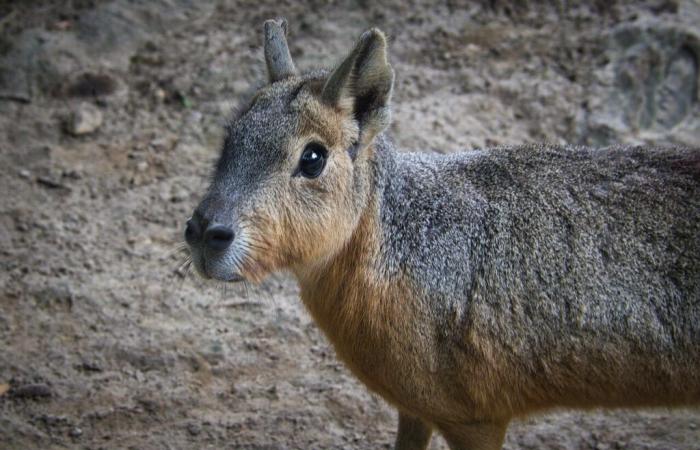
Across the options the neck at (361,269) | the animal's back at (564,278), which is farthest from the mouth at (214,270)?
the animal's back at (564,278)

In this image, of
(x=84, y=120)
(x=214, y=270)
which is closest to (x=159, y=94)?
(x=84, y=120)

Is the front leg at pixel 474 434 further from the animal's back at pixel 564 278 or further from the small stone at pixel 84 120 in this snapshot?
the small stone at pixel 84 120

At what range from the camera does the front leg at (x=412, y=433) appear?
4.64m

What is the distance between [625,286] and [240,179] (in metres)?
1.77

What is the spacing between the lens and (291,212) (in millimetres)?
3766

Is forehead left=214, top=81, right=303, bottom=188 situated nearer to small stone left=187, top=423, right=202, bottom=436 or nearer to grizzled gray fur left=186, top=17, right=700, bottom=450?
grizzled gray fur left=186, top=17, right=700, bottom=450

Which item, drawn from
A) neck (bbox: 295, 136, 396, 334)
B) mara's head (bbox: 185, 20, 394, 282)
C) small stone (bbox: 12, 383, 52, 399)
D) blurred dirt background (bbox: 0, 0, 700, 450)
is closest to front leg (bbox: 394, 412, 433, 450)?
blurred dirt background (bbox: 0, 0, 700, 450)

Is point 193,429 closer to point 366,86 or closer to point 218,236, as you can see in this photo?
point 218,236

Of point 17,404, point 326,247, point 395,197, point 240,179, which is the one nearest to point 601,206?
point 395,197

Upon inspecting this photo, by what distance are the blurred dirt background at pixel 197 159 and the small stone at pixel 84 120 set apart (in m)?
0.01

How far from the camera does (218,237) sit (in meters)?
3.61

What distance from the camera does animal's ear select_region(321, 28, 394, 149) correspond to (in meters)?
3.80

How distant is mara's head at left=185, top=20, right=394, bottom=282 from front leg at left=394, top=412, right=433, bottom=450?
1.14 m

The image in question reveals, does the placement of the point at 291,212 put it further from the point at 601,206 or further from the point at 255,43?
the point at 255,43
